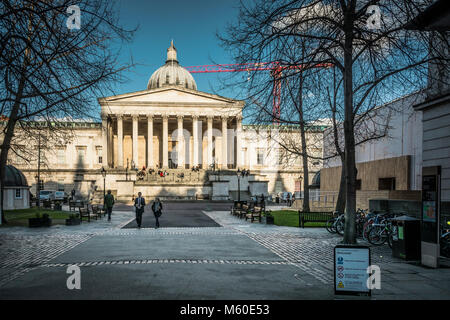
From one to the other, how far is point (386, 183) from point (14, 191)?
3017 cm

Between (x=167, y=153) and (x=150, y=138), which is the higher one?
(x=150, y=138)

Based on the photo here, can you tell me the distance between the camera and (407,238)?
35.6 feet

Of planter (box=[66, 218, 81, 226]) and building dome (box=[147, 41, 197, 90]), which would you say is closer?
planter (box=[66, 218, 81, 226])

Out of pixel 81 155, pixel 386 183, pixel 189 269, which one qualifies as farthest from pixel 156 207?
pixel 81 155

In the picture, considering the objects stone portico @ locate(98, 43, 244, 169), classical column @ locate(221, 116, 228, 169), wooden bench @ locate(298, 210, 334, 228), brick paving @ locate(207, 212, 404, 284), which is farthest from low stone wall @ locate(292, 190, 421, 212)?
classical column @ locate(221, 116, 228, 169)

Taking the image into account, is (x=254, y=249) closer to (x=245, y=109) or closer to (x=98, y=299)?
(x=245, y=109)

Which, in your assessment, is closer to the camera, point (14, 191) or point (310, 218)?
point (310, 218)

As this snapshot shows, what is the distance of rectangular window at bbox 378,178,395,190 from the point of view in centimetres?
2536

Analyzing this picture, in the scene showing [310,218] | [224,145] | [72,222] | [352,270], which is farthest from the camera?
[224,145]

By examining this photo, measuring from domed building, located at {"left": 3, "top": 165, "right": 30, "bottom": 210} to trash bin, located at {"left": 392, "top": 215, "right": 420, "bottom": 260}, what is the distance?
3107 cm

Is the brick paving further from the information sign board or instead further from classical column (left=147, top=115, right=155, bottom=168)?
classical column (left=147, top=115, right=155, bottom=168)

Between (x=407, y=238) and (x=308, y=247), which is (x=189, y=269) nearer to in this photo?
(x=308, y=247)
